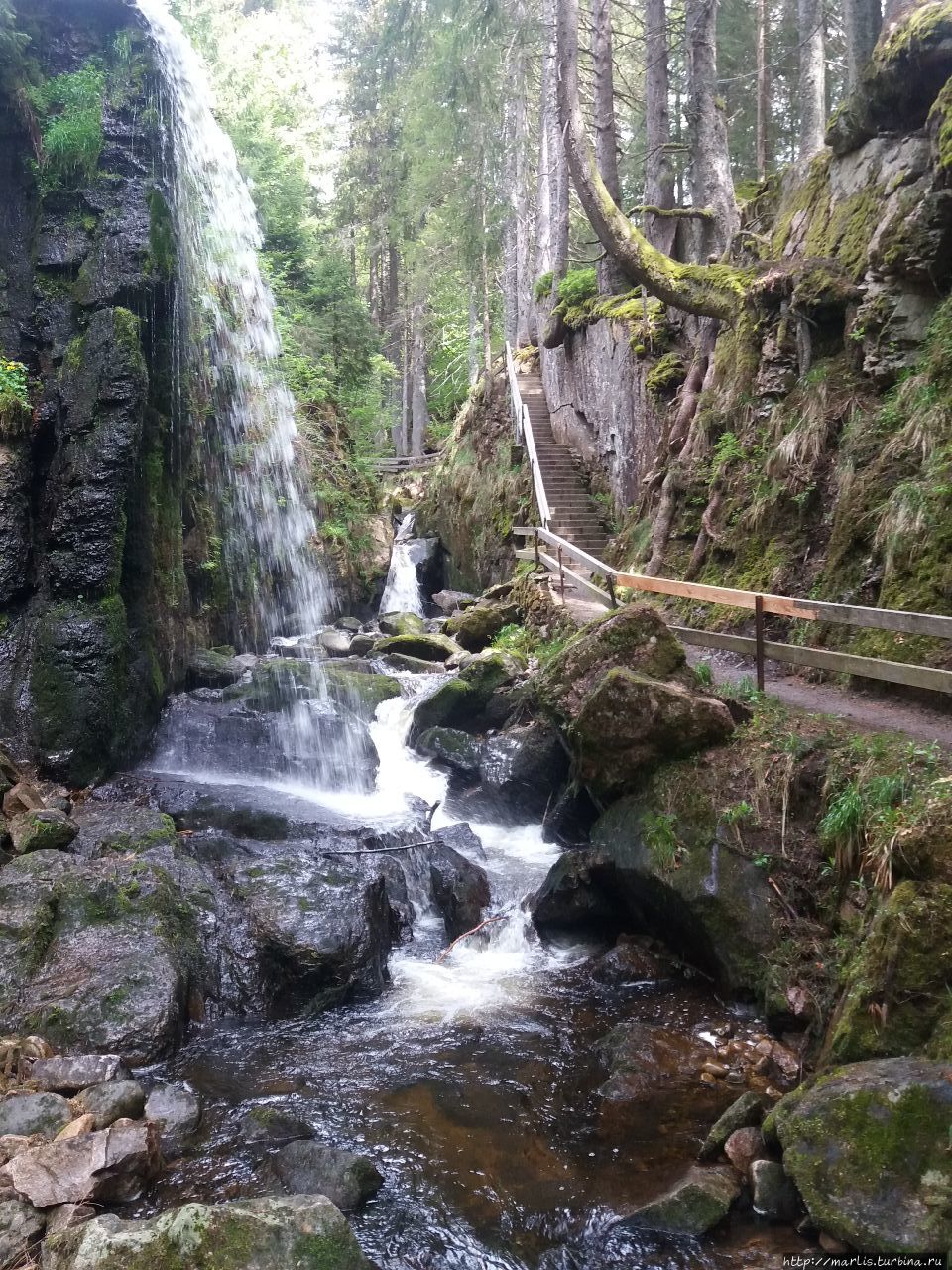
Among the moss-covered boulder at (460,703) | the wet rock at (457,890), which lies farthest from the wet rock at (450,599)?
the wet rock at (457,890)

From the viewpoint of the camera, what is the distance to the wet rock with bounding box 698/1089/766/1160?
171 inches

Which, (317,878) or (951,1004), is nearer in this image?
(951,1004)

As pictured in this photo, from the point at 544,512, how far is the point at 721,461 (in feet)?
18.2

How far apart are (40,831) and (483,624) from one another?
31.3 ft

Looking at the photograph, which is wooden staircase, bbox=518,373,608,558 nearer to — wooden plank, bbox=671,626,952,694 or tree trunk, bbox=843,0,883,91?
wooden plank, bbox=671,626,952,694

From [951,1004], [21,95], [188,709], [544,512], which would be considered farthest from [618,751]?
[21,95]

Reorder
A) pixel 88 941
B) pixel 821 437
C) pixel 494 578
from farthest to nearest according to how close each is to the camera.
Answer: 1. pixel 494 578
2. pixel 821 437
3. pixel 88 941

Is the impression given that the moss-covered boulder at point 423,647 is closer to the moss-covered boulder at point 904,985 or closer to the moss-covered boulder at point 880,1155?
the moss-covered boulder at point 904,985

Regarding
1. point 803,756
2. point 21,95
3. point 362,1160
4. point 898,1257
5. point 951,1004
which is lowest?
point 362,1160

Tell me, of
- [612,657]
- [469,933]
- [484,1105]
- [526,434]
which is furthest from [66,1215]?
[526,434]

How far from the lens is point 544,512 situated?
52.9 feet

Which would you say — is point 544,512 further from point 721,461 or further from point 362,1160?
point 362,1160

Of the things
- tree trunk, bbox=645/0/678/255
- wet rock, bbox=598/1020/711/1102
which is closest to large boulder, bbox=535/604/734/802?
wet rock, bbox=598/1020/711/1102

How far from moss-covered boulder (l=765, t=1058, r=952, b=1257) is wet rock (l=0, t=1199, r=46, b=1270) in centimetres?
335
